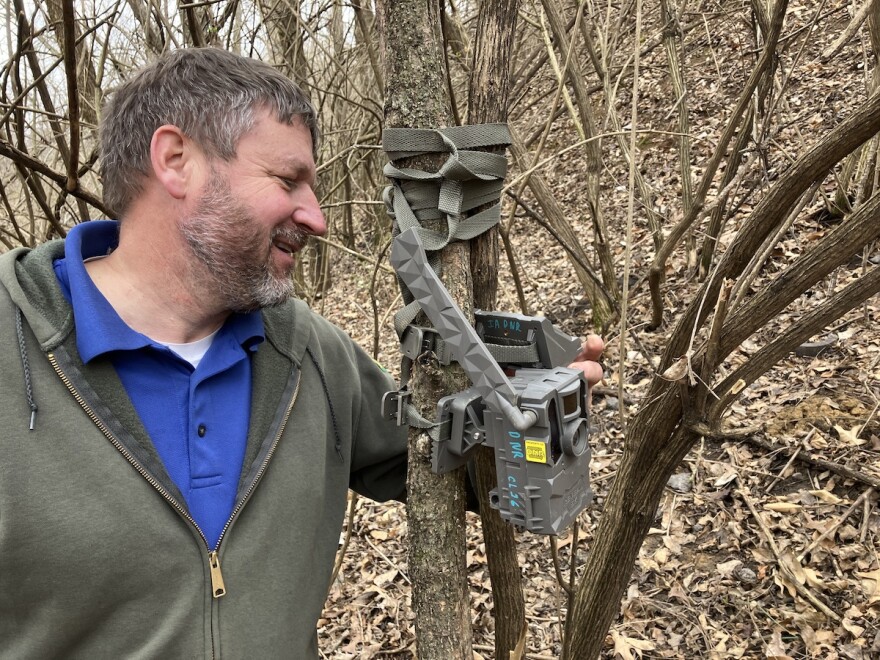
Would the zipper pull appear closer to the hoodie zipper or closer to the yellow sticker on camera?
the hoodie zipper

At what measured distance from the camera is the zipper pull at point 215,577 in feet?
5.21

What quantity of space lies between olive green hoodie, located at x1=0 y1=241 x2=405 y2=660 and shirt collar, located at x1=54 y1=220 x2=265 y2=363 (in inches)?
1.5

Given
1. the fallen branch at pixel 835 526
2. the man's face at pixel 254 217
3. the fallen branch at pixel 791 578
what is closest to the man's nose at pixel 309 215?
the man's face at pixel 254 217

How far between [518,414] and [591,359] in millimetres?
542

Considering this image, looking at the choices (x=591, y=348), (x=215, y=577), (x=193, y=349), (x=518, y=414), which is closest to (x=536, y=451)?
(x=518, y=414)

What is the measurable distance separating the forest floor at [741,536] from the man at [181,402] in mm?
1072

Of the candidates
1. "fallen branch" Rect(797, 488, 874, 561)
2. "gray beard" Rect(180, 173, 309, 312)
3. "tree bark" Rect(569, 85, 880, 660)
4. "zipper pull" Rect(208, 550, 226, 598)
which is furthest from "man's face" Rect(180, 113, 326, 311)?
"fallen branch" Rect(797, 488, 874, 561)

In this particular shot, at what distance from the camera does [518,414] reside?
1.24 metres

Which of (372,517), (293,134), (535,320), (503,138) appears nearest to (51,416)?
(293,134)

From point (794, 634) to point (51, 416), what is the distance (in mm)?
2961

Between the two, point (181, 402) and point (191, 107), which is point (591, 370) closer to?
point (181, 402)

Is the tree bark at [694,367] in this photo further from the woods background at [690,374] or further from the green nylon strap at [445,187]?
the green nylon strap at [445,187]

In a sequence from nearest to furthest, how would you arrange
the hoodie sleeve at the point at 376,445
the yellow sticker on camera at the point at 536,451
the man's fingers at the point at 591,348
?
the yellow sticker on camera at the point at 536,451 → the man's fingers at the point at 591,348 → the hoodie sleeve at the point at 376,445

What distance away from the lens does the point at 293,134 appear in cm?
177
